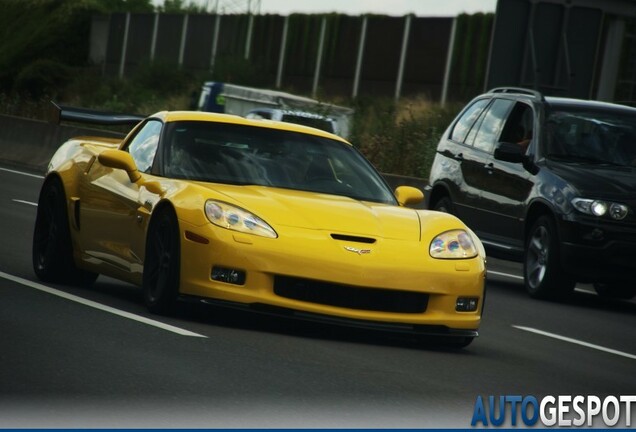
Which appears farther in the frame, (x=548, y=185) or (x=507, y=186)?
(x=507, y=186)

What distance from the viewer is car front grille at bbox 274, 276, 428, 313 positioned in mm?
9273

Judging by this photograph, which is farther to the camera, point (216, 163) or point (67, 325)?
point (216, 163)

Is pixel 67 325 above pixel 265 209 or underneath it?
underneath

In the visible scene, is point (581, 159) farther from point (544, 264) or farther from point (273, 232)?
point (273, 232)

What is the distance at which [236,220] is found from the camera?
30.8ft

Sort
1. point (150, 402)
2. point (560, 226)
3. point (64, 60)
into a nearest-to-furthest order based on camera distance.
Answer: point (150, 402) < point (560, 226) < point (64, 60)

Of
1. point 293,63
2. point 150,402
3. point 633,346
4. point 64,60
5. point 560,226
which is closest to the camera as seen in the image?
point 150,402

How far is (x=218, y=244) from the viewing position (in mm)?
9289

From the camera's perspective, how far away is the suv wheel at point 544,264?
555 inches

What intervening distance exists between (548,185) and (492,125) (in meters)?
1.76

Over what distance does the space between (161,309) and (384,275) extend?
138cm

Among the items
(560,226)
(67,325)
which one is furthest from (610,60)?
(67,325)

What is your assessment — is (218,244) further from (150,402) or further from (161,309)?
(150,402)

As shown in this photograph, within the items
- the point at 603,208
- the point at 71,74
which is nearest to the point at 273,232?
the point at 603,208
